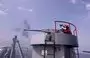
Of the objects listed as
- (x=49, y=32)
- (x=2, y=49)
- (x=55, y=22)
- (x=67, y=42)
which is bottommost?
(x=2, y=49)

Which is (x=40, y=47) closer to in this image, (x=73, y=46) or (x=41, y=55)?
(x=41, y=55)

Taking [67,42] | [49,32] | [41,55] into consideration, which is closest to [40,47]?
[41,55]

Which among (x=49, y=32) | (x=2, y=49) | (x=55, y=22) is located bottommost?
(x=2, y=49)

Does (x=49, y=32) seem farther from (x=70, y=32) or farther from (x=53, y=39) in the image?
(x=70, y=32)

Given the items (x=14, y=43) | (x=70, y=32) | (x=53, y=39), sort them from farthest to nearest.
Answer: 1. (x=14, y=43)
2. (x=70, y=32)
3. (x=53, y=39)

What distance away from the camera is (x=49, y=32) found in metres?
14.3

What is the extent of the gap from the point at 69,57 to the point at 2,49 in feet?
103

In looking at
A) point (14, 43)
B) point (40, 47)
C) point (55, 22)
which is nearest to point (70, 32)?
point (55, 22)

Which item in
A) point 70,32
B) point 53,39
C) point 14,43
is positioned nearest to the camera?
point 53,39

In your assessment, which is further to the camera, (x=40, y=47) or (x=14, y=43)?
(x=14, y=43)

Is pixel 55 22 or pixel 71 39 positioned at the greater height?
pixel 55 22

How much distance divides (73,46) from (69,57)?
1139 millimetres

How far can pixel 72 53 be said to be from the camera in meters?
15.2

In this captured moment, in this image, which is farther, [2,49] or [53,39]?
[2,49]
